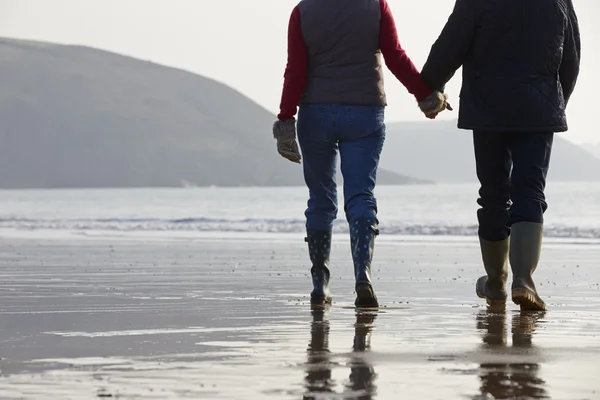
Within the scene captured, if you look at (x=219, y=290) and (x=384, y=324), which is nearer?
(x=384, y=324)

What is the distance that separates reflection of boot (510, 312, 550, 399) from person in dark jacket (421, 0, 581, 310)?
30.0 inches

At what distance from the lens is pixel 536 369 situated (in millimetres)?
3811

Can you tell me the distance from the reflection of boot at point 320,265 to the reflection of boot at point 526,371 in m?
1.32

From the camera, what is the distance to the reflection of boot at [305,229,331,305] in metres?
6.40

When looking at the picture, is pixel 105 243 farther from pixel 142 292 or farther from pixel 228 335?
pixel 228 335

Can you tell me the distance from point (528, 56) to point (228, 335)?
2193mm

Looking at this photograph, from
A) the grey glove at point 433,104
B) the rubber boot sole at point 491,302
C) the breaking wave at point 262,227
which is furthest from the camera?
the breaking wave at point 262,227

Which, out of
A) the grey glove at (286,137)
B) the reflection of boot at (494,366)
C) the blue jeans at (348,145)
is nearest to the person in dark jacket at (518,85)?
the blue jeans at (348,145)

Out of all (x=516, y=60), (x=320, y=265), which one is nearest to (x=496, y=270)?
(x=320, y=265)

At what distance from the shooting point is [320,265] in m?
6.45

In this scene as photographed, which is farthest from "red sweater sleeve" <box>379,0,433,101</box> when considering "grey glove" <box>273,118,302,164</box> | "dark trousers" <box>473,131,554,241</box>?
"grey glove" <box>273,118,302,164</box>

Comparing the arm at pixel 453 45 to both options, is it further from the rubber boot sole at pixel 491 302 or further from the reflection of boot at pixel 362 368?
the reflection of boot at pixel 362 368

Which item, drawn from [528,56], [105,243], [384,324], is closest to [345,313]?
[384,324]

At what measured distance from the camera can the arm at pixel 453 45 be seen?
616cm
